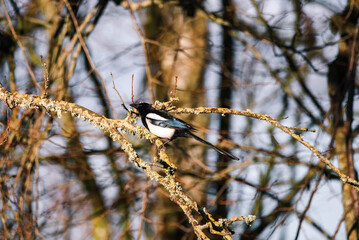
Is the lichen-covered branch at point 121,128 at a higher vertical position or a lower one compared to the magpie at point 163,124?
lower

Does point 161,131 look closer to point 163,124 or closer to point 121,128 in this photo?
point 163,124

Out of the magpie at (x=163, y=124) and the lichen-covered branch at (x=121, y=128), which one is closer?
the lichen-covered branch at (x=121, y=128)

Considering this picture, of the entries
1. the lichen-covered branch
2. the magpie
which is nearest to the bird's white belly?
the magpie

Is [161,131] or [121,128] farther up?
[161,131]

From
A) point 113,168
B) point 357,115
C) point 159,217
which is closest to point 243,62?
point 357,115

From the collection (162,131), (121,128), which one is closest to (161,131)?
(162,131)

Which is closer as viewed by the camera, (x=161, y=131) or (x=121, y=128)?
(x=121, y=128)

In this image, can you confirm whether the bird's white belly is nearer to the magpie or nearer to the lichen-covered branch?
the magpie

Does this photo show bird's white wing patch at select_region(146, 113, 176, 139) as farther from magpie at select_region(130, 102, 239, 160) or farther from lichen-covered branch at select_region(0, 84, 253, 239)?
lichen-covered branch at select_region(0, 84, 253, 239)

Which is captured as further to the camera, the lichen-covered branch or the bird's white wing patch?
the bird's white wing patch

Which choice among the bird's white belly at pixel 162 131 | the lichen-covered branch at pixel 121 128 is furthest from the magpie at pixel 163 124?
the lichen-covered branch at pixel 121 128

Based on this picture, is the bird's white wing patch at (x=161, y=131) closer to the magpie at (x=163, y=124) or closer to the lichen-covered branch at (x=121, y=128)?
the magpie at (x=163, y=124)

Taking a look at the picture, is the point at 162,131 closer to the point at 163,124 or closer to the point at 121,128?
the point at 163,124

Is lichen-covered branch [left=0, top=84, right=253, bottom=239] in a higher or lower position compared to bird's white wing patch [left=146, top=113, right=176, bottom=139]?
lower
